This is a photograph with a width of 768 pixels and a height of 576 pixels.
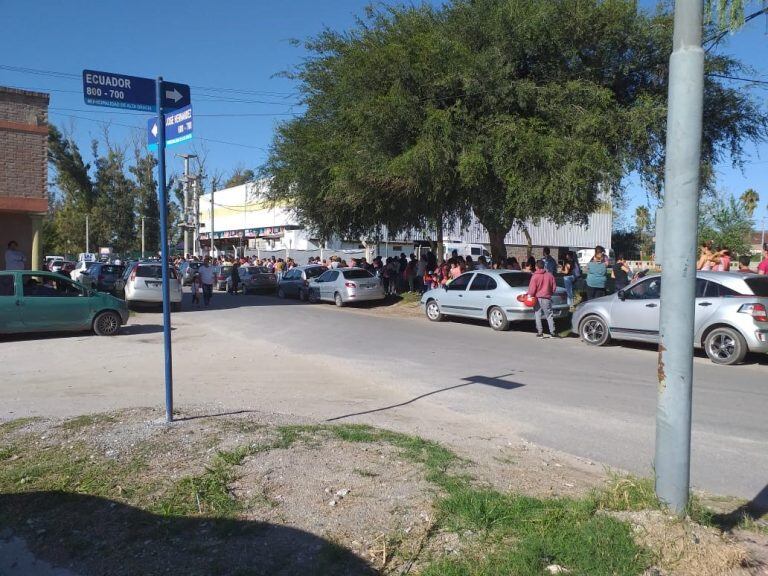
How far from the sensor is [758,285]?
11.2 meters

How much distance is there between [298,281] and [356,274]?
4.50 m

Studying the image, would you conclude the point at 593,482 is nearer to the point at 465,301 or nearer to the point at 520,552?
the point at 520,552

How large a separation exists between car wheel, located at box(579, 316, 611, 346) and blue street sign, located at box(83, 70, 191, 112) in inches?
387

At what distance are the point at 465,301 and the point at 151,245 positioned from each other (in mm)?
59963

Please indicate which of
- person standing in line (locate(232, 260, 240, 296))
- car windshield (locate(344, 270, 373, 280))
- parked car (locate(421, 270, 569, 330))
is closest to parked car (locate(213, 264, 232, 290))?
person standing in line (locate(232, 260, 240, 296))

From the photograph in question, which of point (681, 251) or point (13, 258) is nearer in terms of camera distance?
point (681, 251)

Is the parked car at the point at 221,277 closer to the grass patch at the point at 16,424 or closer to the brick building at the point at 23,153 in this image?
the brick building at the point at 23,153

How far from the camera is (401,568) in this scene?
11.7 ft

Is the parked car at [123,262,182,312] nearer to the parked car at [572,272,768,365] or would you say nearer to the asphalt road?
the asphalt road

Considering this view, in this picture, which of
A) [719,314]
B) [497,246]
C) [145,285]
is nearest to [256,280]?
[145,285]

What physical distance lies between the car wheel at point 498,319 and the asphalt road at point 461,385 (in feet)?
1.64

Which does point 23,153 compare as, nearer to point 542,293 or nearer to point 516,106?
point 516,106

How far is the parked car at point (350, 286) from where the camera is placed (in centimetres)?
2319

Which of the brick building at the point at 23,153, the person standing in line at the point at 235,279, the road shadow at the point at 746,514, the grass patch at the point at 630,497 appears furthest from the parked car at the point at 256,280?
the grass patch at the point at 630,497
